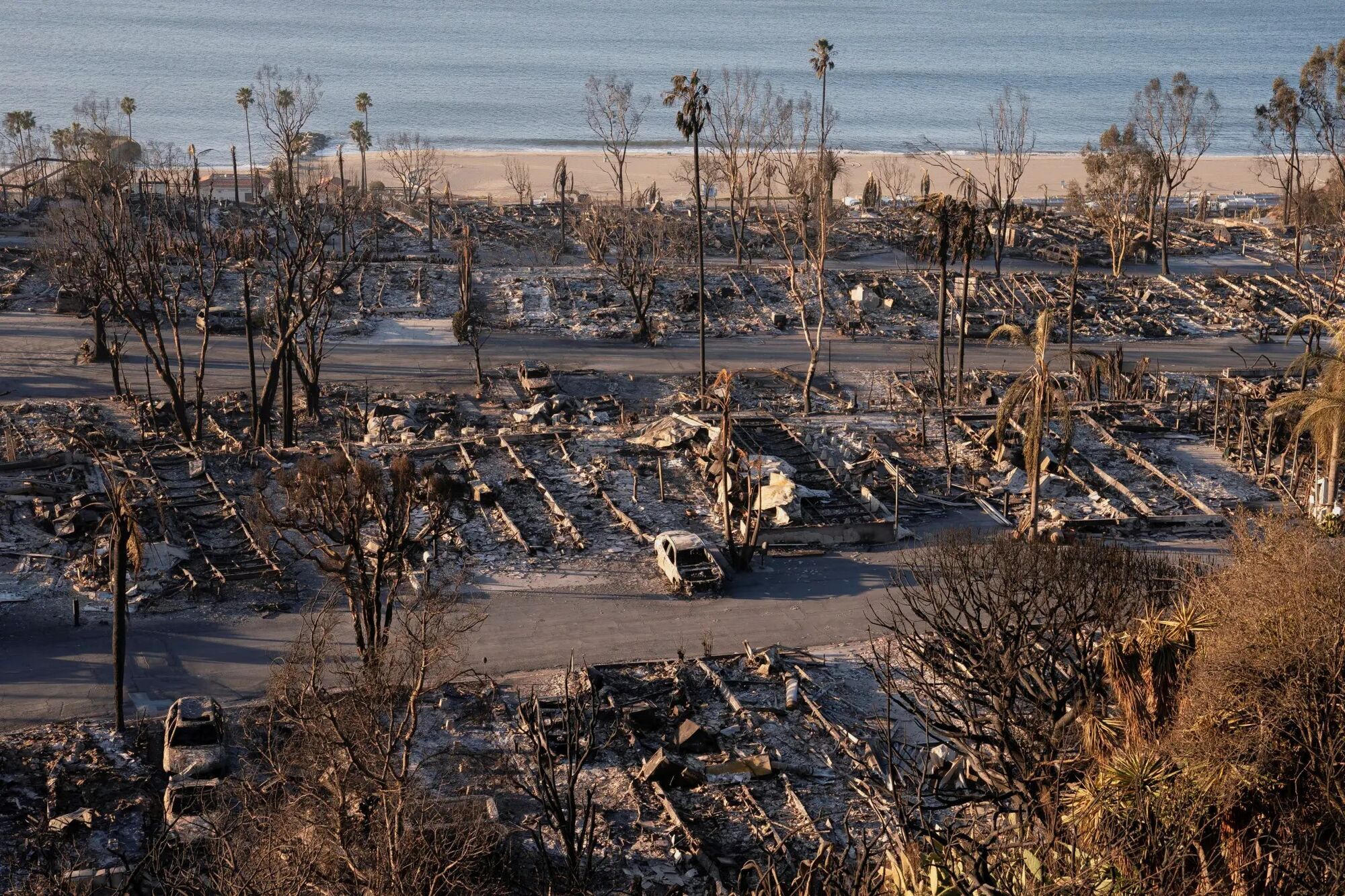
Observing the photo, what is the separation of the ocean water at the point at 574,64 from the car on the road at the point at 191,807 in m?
88.9

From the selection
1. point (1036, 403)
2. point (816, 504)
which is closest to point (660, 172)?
point (816, 504)

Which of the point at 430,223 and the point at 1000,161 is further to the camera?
the point at 1000,161

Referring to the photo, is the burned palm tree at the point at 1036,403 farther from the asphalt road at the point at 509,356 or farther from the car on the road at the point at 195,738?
the car on the road at the point at 195,738

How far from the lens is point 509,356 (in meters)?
44.8

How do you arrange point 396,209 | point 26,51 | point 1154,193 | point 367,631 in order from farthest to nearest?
1. point 26,51
2. point 396,209
3. point 1154,193
4. point 367,631

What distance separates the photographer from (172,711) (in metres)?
21.1

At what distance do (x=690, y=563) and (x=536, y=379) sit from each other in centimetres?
1479

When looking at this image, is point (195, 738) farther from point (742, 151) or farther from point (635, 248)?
point (742, 151)

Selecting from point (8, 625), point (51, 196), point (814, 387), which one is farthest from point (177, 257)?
point (8, 625)

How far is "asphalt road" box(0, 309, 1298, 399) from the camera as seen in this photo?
41.7 meters

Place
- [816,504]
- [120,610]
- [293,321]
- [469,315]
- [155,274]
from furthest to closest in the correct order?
[469,315], [155,274], [293,321], [816,504], [120,610]

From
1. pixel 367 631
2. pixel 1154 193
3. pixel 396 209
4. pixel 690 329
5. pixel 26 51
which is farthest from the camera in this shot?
pixel 26 51

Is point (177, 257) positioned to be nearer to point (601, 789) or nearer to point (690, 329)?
point (690, 329)

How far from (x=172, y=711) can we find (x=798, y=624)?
10.8 meters
